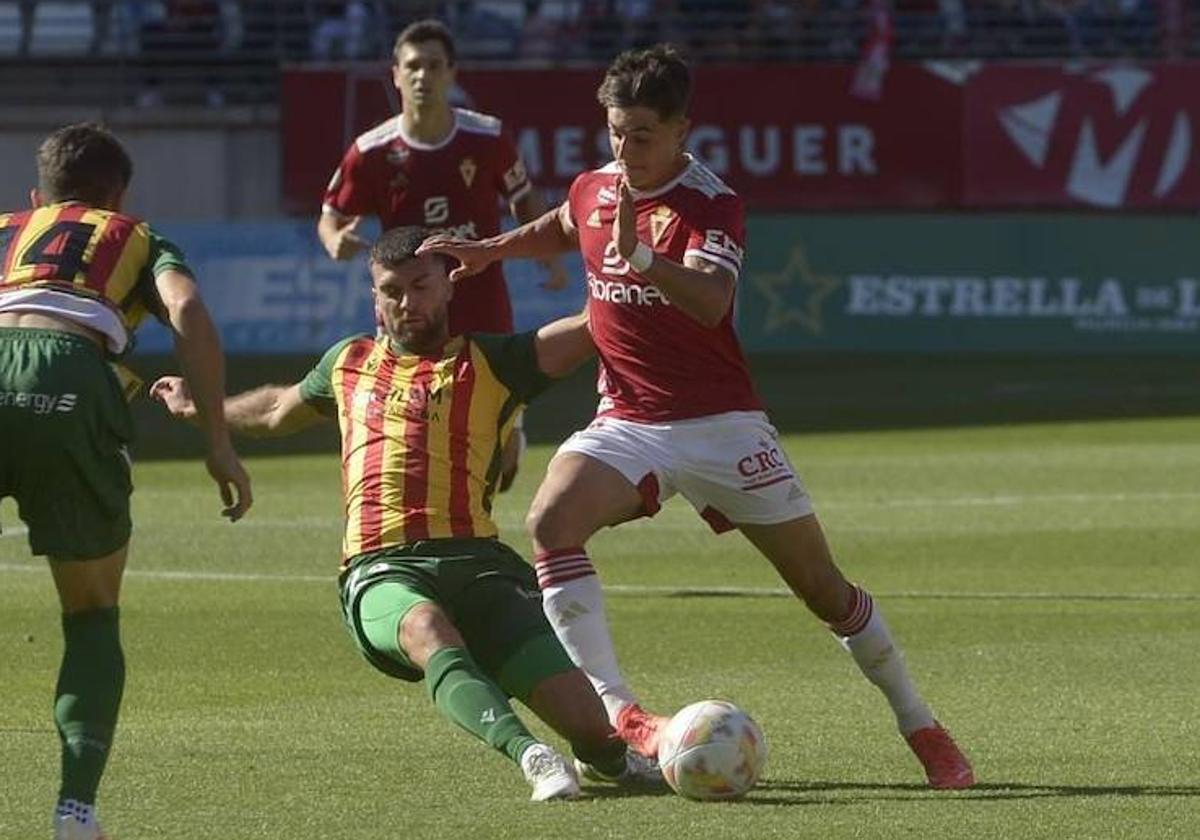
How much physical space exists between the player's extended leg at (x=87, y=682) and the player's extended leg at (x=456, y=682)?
947 mm

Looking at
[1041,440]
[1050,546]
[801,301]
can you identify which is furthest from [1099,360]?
[1050,546]

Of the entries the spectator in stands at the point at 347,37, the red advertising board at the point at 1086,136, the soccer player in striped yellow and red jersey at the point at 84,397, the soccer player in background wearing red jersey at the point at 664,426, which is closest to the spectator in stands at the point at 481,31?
the spectator in stands at the point at 347,37

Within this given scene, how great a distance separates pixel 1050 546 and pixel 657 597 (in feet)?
9.53

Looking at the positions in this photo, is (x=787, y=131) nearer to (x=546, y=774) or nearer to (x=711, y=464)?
(x=711, y=464)

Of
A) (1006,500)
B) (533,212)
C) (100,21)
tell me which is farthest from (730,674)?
(100,21)

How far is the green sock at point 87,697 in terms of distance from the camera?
6.41m

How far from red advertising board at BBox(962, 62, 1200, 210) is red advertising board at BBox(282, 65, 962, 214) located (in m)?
0.41

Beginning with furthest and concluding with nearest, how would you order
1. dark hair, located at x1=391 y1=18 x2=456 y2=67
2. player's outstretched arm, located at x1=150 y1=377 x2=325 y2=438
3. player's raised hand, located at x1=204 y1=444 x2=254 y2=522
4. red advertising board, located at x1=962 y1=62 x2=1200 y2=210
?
1. red advertising board, located at x1=962 y1=62 x2=1200 y2=210
2. dark hair, located at x1=391 y1=18 x2=456 y2=67
3. player's outstretched arm, located at x1=150 y1=377 x2=325 y2=438
4. player's raised hand, located at x1=204 y1=444 x2=254 y2=522

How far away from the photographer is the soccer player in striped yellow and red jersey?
656cm

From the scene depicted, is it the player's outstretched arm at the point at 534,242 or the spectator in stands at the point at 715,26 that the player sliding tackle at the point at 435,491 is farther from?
the spectator in stands at the point at 715,26

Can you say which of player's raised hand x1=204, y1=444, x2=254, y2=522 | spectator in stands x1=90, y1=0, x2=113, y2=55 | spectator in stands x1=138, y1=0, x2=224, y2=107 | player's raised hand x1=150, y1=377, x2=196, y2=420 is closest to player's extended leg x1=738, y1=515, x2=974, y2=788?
player's raised hand x1=150, y1=377, x2=196, y2=420

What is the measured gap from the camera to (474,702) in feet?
23.4

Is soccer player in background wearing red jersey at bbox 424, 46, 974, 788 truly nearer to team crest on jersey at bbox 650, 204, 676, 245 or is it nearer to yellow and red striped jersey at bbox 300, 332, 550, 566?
team crest on jersey at bbox 650, 204, 676, 245

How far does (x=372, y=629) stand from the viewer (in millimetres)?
7516
